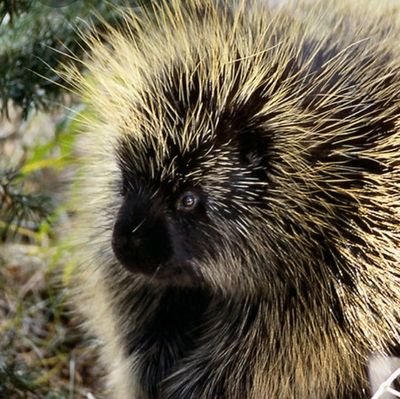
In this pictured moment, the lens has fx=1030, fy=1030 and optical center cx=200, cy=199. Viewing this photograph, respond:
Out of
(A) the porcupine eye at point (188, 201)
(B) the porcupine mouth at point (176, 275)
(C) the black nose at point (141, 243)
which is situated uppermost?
(A) the porcupine eye at point (188, 201)

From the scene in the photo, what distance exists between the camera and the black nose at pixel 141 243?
1.76 meters

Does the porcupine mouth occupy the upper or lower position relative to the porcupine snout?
lower

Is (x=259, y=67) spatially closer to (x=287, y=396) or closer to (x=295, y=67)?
(x=295, y=67)

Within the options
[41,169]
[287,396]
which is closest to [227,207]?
[287,396]

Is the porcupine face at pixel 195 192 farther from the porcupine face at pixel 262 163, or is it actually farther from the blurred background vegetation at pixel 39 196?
the blurred background vegetation at pixel 39 196

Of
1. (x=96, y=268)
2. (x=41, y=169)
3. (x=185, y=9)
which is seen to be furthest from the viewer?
(x=41, y=169)

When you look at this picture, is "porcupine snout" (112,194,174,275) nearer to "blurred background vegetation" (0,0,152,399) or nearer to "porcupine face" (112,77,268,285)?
"porcupine face" (112,77,268,285)

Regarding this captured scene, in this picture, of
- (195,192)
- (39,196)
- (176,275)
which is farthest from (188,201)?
(39,196)

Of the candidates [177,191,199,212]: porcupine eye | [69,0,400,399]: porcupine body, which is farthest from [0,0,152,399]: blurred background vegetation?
[177,191,199,212]: porcupine eye

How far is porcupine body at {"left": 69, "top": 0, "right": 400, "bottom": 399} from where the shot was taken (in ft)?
5.93

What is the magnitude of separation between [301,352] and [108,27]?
73 cm

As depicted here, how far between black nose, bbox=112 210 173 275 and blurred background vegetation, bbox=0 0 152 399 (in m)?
0.40

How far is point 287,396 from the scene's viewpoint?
190cm

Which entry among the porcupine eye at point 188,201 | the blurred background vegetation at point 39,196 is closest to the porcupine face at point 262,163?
the porcupine eye at point 188,201
